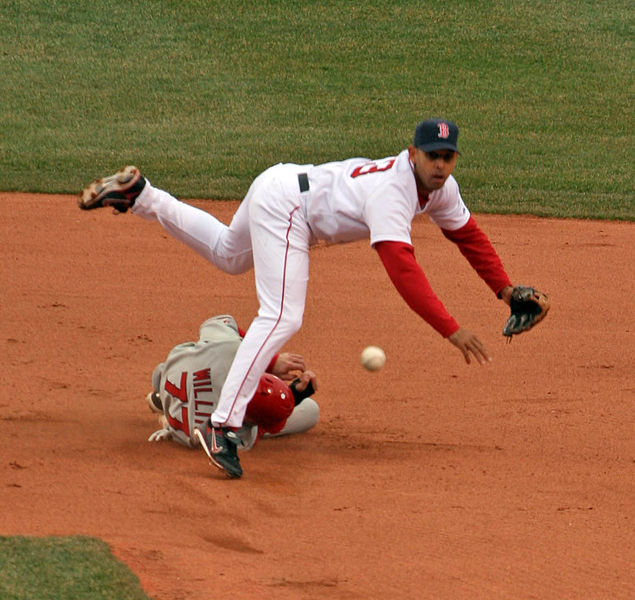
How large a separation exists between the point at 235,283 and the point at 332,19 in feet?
29.8

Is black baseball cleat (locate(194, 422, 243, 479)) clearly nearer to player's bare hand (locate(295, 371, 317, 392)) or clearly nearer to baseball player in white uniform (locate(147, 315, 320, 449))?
baseball player in white uniform (locate(147, 315, 320, 449))

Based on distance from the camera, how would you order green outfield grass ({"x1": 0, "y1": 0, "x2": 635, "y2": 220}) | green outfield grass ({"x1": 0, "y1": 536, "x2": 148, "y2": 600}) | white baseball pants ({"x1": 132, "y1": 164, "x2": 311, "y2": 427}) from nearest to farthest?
1. green outfield grass ({"x1": 0, "y1": 536, "x2": 148, "y2": 600})
2. white baseball pants ({"x1": 132, "y1": 164, "x2": 311, "y2": 427})
3. green outfield grass ({"x1": 0, "y1": 0, "x2": 635, "y2": 220})

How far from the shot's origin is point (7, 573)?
4344 millimetres

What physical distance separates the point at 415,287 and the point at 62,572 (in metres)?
1.97

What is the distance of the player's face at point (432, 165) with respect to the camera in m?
5.55

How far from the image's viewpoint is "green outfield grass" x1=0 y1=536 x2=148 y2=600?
14.1ft

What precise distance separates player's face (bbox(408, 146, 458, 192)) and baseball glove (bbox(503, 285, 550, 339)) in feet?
2.53

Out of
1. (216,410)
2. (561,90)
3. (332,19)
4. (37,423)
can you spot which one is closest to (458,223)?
(216,410)

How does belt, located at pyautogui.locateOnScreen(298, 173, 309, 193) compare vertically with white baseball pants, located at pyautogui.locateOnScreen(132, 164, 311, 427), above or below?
above

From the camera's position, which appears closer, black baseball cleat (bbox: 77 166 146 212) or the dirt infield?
the dirt infield

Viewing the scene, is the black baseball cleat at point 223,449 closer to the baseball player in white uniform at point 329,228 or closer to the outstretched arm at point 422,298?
the baseball player in white uniform at point 329,228

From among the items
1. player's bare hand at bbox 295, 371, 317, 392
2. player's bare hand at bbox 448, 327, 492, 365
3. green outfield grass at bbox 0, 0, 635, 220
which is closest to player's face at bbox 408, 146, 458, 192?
player's bare hand at bbox 448, 327, 492, 365

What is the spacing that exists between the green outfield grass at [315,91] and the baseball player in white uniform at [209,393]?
17.3 feet

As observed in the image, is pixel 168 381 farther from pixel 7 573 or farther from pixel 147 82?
pixel 147 82
